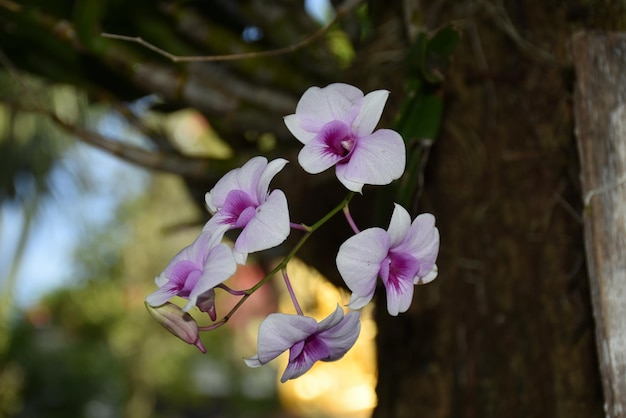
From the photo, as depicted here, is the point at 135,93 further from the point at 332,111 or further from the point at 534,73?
the point at 332,111

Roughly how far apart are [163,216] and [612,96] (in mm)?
4535

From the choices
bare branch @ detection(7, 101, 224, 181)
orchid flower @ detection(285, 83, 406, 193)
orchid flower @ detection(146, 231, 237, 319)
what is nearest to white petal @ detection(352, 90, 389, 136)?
orchid flower @ detection(285, 83, 406, 193)

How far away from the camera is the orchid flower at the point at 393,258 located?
0.35m

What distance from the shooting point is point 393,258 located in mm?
376

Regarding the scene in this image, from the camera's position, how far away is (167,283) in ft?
1.23

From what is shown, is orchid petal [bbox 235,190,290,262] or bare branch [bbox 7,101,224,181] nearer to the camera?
orchid petal [bbox 235,190,290,262]

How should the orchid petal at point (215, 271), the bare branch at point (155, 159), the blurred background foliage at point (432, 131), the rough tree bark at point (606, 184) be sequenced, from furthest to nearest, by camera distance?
the bare branch at point (155, 159) < the blurred background foliage at point (432, 131) < the rough tree bark at point (606, 184) < the orchid petal at point (215, 271)

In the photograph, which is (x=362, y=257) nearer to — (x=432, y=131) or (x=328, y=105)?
(x=328, y=105)

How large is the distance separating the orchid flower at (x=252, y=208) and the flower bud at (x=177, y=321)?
0.18 ft

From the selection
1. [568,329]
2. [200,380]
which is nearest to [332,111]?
[568,329]

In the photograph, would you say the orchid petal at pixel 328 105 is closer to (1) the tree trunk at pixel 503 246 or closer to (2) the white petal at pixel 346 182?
(2) the white petal at pixel 346 182

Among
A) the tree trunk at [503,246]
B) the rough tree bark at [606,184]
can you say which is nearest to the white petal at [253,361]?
the rough tree bark at [606,184]

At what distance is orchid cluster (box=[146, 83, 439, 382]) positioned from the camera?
1.14 feet

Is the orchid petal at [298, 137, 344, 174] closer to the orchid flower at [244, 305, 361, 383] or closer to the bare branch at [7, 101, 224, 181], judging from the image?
the orchid flower at [244, 305, 361, 383]
